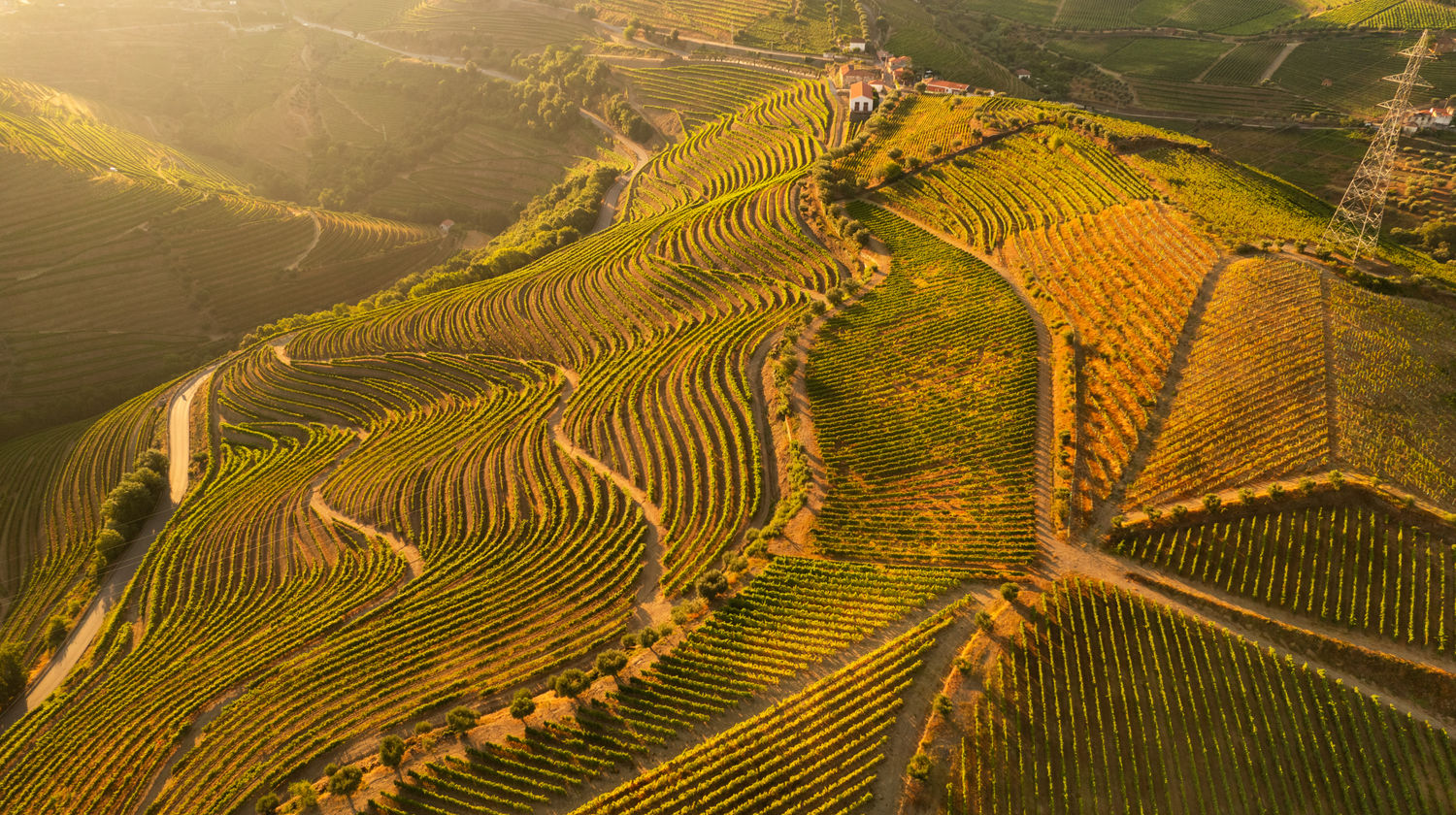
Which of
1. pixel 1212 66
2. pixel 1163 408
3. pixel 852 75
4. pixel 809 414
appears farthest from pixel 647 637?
pixel 1212 66

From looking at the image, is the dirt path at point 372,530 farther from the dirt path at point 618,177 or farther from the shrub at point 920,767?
the dirt path at point 618,177

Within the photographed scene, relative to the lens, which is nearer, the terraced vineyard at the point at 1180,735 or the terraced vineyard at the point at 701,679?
the terraced vineyard at the point at 1180,735

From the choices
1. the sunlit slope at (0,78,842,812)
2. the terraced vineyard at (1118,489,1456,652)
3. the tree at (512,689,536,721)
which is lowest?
the terraced vineyard at (1118,489,1456,652)

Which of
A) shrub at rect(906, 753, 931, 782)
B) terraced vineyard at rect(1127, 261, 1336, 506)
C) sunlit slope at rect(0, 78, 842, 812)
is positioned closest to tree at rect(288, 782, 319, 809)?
sunlit slope at rect(0, 78, 842, 812)

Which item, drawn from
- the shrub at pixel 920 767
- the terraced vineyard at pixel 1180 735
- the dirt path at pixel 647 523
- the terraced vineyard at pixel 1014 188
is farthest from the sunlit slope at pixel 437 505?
the terraced vineyard at pixel 1180 735

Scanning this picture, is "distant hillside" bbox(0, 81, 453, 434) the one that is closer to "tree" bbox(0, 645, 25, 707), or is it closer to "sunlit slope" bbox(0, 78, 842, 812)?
"sunlit slope" bbox(0, 78, 842, 812)
